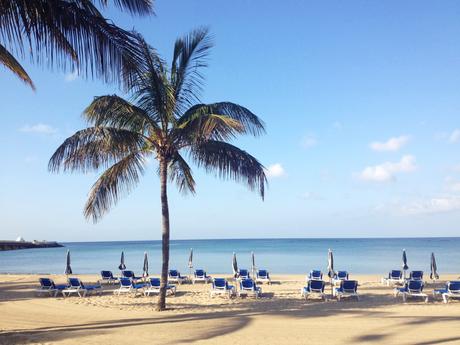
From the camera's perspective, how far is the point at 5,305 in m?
11.7

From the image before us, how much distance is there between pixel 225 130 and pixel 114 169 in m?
3.05

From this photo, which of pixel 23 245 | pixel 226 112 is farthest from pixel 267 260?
pixel 23 245

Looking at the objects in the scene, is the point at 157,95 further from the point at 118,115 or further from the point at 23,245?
the point at 23,245

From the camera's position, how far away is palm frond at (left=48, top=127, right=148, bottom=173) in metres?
9.74

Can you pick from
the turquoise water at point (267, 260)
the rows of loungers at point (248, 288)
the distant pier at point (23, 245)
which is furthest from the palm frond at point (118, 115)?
the distant pier at point (23, 245)

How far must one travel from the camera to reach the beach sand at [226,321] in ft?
24.3

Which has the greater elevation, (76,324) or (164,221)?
(164,221)

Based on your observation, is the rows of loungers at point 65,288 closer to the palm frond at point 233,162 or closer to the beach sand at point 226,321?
the beach sand at point 226,321

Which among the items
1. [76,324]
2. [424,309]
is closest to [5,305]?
[76,324]

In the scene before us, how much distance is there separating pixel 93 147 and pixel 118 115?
918 millimetres

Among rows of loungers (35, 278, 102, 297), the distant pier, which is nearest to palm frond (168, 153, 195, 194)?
rows of loungers (35, 278, 102, 297)

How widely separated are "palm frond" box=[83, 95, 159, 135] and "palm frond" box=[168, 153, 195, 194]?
106cm

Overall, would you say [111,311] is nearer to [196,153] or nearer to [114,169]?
[114,169]

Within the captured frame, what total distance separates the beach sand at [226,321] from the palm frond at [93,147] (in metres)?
3.39
